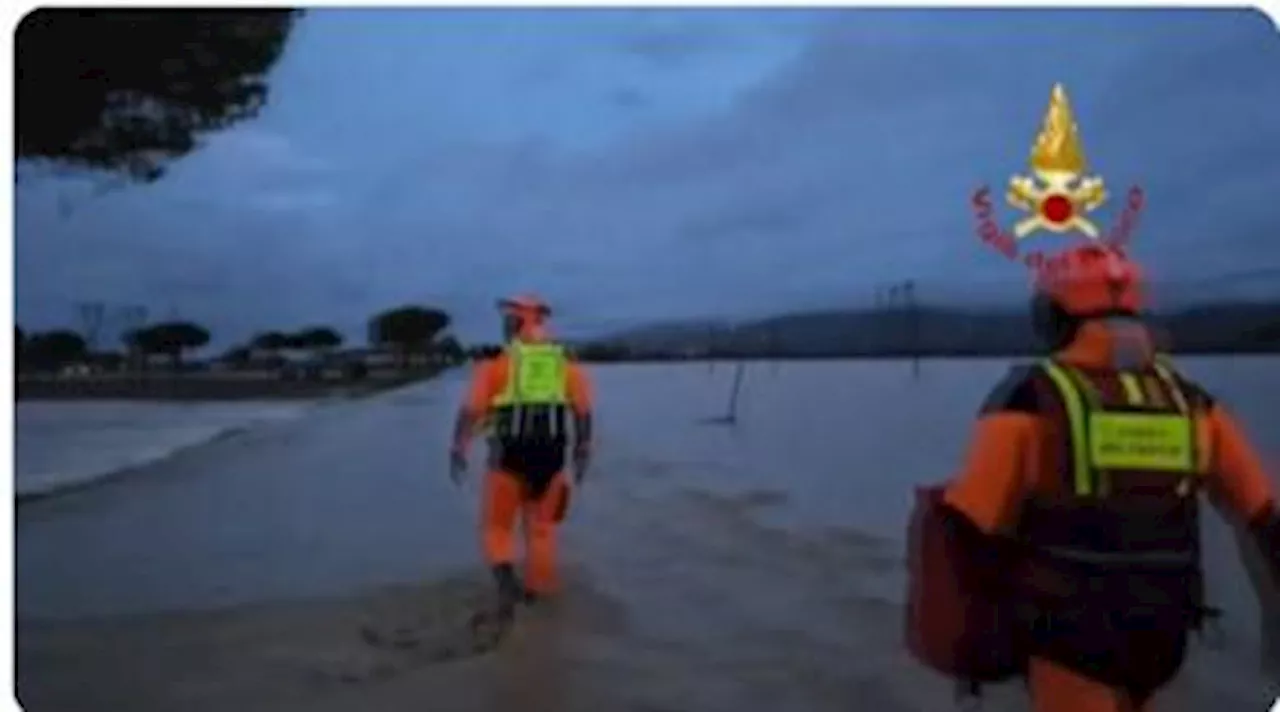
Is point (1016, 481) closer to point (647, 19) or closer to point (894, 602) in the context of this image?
point (894, 602)

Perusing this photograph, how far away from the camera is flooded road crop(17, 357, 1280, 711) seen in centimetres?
241

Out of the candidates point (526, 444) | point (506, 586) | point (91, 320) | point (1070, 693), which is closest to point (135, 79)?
point (91, 320)

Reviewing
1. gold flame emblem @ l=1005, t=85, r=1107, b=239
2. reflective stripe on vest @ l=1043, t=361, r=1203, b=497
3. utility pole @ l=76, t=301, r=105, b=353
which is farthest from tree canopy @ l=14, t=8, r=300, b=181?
reflective stripe on vest @ l=1043, t=361, r=1203, b=497

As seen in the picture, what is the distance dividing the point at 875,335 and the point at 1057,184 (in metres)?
0.38

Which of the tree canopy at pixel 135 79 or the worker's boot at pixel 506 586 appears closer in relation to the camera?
the tree canopy at pixel 135 79

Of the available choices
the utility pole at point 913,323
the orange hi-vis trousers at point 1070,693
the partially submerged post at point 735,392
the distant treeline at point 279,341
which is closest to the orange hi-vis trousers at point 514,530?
the distant treeline at point 279,341

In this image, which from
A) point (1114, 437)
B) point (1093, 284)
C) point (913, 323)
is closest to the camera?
point (1114, 437)

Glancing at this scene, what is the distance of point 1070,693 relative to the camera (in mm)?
2293

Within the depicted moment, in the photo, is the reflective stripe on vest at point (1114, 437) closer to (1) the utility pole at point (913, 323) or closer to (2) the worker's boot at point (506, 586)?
(1) the utility pole at point (913, 323)

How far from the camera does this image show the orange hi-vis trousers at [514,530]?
99.1 inches

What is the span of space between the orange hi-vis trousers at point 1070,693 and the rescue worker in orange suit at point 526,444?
0.77 metres

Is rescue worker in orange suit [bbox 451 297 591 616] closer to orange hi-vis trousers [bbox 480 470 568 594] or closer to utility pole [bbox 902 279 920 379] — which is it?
orange hi-vis trousers [bbox 480 470 568 594]

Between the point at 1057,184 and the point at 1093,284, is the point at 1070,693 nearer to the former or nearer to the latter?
the point at 1093,284

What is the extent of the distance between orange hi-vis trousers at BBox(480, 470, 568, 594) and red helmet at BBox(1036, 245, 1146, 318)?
872 mm
